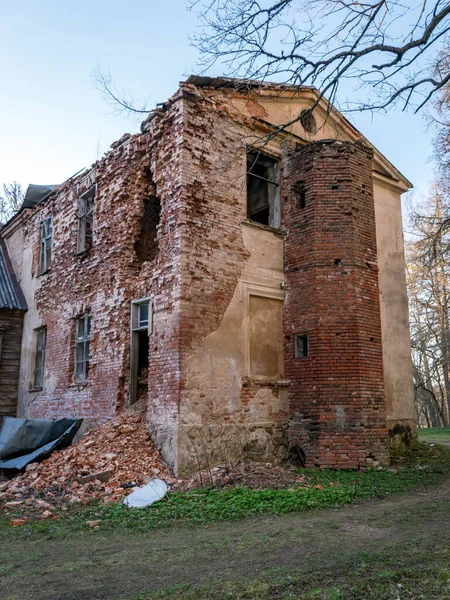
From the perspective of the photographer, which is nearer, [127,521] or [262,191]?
[127,521]

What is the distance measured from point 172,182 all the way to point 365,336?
5051 millimetres

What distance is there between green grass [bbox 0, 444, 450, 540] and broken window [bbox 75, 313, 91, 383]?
17.2 ft

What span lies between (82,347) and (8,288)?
547 centimetres

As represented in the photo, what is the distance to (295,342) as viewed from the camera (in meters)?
11.0

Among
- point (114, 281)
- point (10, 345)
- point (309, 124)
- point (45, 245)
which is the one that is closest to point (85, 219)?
point (45, 245)

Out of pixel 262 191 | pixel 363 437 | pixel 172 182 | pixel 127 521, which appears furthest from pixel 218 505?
pixel 262 191

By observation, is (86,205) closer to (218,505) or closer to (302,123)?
(302,123)

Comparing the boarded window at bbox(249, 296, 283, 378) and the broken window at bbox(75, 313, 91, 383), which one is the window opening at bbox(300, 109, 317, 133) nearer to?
the boarded window at bbox(249, 296, 283, 378)

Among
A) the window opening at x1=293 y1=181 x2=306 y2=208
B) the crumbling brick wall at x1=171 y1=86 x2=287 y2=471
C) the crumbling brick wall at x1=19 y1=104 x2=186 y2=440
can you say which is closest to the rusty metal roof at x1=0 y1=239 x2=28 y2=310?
the crumbling brick wall at x1=19 y1=104 x2=186 y2=440

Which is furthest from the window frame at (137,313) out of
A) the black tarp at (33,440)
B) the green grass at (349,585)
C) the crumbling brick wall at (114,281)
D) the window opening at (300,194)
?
the green grass at (349,585)

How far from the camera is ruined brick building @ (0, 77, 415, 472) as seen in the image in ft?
32.4

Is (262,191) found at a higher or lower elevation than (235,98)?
lower

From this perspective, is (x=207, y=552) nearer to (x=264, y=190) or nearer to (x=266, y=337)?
(x=266, y=337)

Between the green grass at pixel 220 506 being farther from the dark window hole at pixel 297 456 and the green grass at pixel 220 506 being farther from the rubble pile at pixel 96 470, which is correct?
the dark window hole at pixel 297 456
